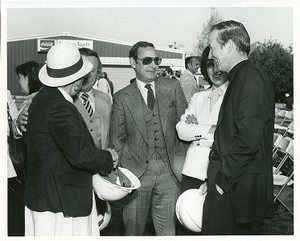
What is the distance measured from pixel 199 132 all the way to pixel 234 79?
34.4 inches

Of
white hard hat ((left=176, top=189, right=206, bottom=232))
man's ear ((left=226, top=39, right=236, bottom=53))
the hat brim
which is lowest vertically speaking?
white hard hat ((left=176, top=189, right=206, bottom=232))

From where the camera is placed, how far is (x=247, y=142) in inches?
98.5

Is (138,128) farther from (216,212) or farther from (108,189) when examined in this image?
(216,212)

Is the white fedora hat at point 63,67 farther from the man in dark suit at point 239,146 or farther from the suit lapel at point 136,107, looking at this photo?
the man in dark suit at point 239,146

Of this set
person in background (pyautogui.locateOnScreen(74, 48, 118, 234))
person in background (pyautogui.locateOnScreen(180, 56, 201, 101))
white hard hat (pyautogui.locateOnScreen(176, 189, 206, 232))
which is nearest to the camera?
white hard hat (pyautogui.locateOnScreen(176, 189, 206, 232))

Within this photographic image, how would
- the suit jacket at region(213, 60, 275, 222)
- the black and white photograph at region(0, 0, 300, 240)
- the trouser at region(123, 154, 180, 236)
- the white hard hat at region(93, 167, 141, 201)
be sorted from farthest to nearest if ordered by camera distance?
1. the trouser at region(123, 154, 180, 236)
2. the white hard hat at region(93, 167, 141, 201)
3. the black and white photograph at region(0, 0, 300, 240)
4. the suit jacket at region(213, 60, 275, 222)

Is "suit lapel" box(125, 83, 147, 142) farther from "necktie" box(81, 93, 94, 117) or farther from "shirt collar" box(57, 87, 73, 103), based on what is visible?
"shirt collar" box(57, 87, 73, 103)

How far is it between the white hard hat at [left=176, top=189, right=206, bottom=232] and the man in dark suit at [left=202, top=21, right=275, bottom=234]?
0.26ft

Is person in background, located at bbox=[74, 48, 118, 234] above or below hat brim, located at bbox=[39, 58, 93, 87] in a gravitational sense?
below

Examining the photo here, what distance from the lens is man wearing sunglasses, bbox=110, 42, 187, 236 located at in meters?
3.61

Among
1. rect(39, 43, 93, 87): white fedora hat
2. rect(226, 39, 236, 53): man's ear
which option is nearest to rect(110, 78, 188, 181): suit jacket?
rect(39, 43, 93, 87): white fedora hat

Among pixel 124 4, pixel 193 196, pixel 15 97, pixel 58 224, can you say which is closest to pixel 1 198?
pixel 58 224

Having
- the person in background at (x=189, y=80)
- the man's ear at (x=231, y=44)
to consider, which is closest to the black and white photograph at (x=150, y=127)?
the man's ear at (x=231, y=44)

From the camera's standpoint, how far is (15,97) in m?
5.35
